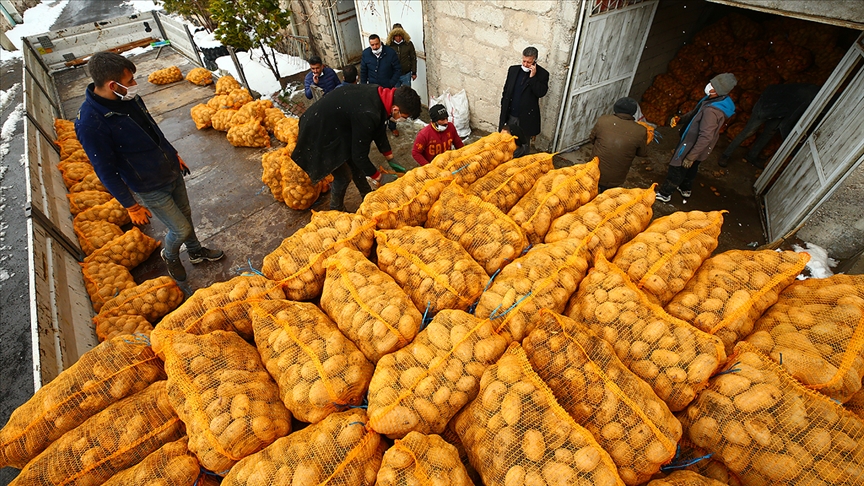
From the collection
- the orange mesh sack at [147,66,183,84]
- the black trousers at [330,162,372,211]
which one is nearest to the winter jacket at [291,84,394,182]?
the black trousers at [330,162,372,211]

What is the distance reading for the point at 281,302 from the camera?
240 centimetres

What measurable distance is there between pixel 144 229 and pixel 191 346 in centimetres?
348

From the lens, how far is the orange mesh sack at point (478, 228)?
2.62m

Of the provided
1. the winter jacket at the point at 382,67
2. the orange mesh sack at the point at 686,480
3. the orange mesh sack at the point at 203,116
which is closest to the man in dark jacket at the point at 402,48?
the winter jacket at the point at 382,67

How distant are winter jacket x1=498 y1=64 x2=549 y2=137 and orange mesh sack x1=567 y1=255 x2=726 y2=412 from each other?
3417mm

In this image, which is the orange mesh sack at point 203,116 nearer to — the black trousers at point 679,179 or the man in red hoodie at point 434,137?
the man in red hoodie at point 434,137

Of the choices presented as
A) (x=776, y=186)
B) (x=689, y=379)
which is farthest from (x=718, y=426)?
(x=776, y=186)

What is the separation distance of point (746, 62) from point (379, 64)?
20.4 ft

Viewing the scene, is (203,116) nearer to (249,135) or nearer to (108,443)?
→ (249,135)

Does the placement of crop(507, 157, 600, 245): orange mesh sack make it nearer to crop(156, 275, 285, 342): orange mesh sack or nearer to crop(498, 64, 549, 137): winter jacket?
crop(156, 275, 285, 342): orange mesh sack

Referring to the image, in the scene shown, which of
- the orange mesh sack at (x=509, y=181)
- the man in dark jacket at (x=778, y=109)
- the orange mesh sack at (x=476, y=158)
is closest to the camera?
the orange mesh sack at (x=509, y=181)

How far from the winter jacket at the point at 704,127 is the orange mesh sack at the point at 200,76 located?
8495mm

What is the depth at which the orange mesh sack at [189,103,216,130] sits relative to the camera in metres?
6.44

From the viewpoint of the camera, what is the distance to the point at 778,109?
529 centimetres
